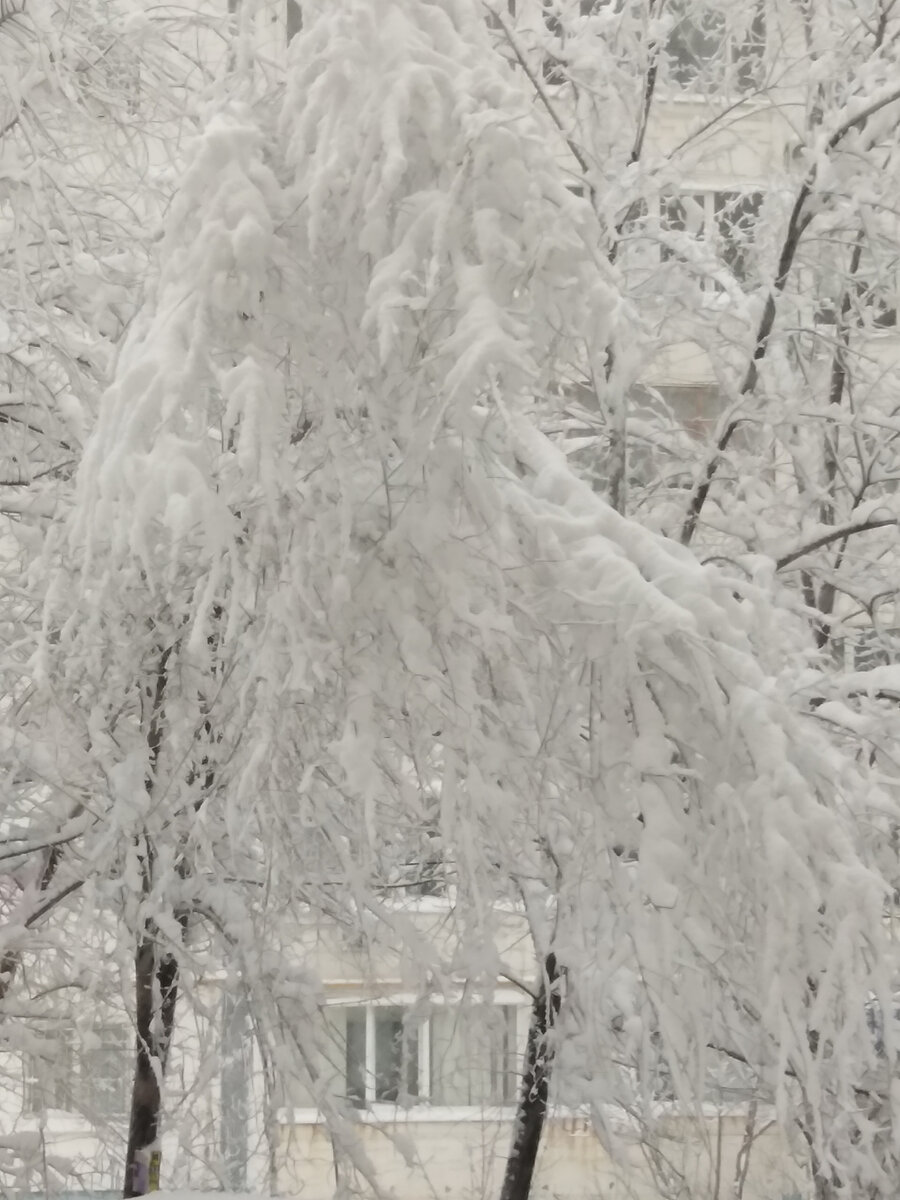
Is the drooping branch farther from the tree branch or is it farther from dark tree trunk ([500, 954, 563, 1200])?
dark tree trunk ([500, 954, 563, 1200])

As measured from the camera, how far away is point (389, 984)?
6.24m

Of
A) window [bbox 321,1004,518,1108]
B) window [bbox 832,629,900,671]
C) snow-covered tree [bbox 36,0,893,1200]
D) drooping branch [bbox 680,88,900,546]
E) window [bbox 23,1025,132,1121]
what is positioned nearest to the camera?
snow-covered tree [bbox 36,0,893,1200]

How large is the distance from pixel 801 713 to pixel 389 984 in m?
2.83

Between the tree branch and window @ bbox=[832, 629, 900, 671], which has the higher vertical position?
the tree branch

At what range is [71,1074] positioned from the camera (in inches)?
261

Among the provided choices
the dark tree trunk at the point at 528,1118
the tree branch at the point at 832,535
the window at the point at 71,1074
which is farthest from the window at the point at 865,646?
the window at the point at 71,1074

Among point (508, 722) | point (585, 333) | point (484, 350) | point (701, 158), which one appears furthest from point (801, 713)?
point (701, 158)

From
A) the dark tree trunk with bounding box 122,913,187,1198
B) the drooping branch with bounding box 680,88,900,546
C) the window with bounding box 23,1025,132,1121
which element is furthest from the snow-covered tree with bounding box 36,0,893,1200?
the window with bounding box 23,1025,132,1121

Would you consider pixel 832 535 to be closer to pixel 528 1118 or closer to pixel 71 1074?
pixel 528 1118

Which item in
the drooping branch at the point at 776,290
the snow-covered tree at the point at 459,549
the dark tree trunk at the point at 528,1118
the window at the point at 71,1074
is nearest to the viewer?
the snow-covered tree at the point at 459,549

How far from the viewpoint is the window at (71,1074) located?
6.43 metres

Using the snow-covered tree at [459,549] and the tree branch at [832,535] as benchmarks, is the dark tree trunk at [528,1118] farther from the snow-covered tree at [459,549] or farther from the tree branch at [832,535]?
the snow-covered tree at [459,549]

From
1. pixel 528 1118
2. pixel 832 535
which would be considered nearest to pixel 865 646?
pixel 832 535

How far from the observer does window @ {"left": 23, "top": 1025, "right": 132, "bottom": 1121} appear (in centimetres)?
643
